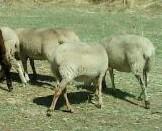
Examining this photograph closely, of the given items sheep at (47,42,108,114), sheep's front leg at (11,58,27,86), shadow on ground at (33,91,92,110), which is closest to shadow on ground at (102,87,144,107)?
shadow on ground at (33,91,92,110)

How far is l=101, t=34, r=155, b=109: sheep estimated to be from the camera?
31.6 feet

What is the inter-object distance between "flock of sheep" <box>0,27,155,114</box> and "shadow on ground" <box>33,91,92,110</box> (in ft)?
1.16

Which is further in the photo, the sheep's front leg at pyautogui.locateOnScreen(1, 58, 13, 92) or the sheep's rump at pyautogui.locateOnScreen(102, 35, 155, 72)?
the sheep's front leg at pyautogui.locateOnScreen(1, 58, 13, 92)

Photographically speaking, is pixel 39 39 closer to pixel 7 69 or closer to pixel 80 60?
pixel 7 69

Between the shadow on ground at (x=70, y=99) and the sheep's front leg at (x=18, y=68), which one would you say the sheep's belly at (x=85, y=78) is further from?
the sheep's front leg at (x=18, y=68)

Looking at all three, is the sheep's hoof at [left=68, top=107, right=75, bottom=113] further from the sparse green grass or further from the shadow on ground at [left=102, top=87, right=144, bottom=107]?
the shadow on ground at [left=102, top=87, right=144, bottom=107]

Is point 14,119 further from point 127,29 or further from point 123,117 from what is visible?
point 127,29

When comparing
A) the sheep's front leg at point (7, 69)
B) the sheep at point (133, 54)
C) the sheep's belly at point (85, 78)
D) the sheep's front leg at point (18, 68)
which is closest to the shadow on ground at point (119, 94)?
the sheep at point (133, 54)

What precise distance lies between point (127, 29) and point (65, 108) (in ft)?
39.8

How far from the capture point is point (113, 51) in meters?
10.0

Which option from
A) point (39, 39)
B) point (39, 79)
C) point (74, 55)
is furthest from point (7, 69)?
point (74, 55)

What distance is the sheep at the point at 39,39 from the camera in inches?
424

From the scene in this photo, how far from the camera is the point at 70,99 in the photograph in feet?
32.5

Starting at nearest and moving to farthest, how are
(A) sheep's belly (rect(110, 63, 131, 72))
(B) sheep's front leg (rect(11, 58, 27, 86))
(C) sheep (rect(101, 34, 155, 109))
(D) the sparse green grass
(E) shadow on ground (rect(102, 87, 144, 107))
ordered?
(D) the sparse green grass < (C) sheep (rect(101, 34, 155, 109)) < (A) sheep's belly (rect(110, 63, 131, 72)) < (E) shadow on ground (rect(102, 87, 144, 107)) < (B) sheep's front leg (rect(11, 58, 27, 86))
